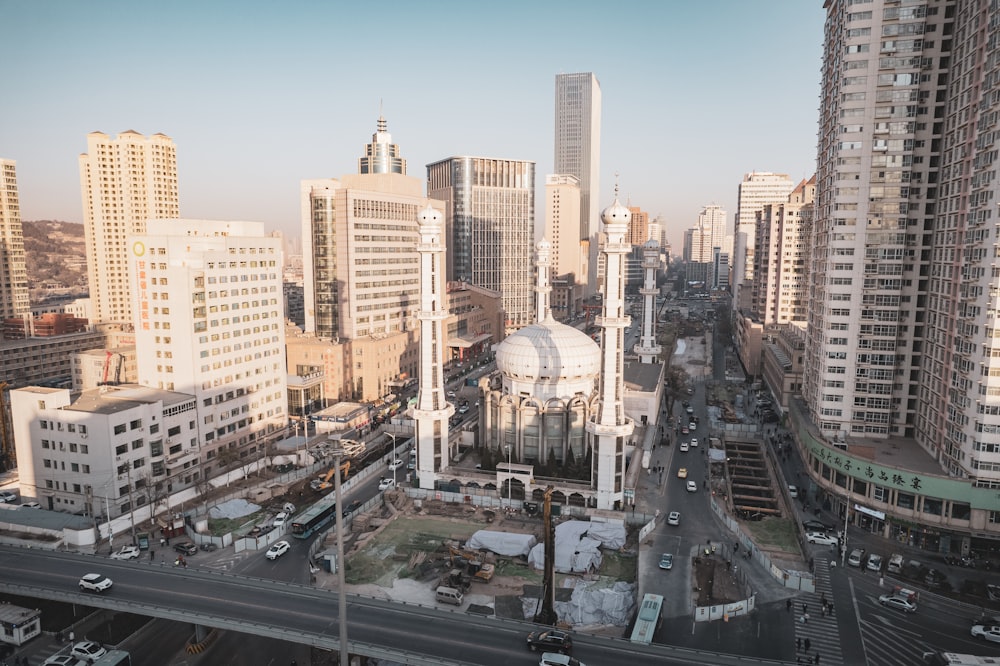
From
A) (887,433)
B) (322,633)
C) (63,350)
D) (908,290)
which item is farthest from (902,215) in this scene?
(63,350)

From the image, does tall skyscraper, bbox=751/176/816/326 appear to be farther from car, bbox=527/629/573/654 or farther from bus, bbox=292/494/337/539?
car, bbox=527/629/573/654

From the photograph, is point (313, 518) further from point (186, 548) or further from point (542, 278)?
point (542, 278)

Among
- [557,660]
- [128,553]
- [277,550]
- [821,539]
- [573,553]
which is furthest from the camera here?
[821,539]

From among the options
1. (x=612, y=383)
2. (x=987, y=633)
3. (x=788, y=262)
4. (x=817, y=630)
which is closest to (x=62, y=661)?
(x=612, y=383)

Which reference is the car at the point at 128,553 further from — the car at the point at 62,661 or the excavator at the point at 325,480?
the excavator at the point at 325,480

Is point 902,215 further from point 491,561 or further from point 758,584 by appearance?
point 491,561

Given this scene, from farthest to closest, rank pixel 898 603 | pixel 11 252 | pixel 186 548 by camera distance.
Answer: pixel 11 252 < pixel 186 548 < pixel 898 603

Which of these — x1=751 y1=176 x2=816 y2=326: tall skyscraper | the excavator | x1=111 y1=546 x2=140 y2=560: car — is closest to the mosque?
the excavator
